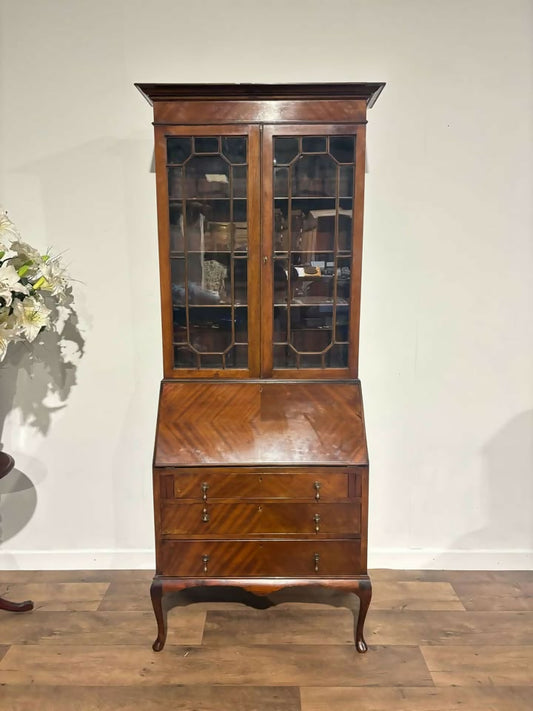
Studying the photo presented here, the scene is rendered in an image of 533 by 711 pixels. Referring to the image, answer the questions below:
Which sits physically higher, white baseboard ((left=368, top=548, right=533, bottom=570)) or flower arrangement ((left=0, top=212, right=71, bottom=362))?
flower arrangement ((left=0, top=212, right=71, bottom=362))

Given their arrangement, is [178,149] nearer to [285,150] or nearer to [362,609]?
[285,150]

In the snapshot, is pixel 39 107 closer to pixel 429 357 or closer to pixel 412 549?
pixel 429 357

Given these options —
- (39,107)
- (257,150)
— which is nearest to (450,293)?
(257,150)

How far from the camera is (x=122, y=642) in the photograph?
2.13 meters

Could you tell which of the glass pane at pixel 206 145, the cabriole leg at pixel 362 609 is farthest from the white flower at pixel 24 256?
the cabriole leg at pixel 362 609

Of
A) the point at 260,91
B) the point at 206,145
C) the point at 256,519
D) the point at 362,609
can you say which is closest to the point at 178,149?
the point at 206,145

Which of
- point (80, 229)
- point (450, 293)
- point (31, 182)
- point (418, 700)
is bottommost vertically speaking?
point (418, 700)

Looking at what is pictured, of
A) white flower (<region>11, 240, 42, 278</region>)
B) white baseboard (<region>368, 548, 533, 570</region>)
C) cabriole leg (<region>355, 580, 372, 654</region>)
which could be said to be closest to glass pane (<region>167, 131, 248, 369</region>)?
white flower (<region>11, 240, 42, 278</region>)

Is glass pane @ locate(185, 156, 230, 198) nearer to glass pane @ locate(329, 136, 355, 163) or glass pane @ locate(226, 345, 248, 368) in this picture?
glass pane @ locate(329, 136, 355, 163)

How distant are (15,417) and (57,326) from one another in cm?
47

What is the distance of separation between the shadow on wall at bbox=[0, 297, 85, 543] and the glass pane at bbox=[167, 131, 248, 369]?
0.67 metres

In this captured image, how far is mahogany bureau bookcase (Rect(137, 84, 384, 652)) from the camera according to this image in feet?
6.48

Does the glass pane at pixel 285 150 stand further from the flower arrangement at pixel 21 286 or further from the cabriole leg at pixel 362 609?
the cabriole leg at pixel 362 609

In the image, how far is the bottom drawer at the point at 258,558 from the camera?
205cm
